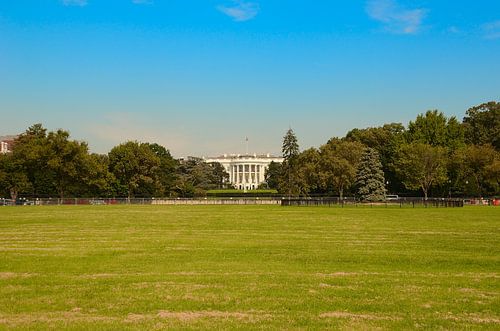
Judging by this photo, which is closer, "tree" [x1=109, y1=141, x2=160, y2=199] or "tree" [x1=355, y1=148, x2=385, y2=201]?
"tree" [x1=355, y1=148, x2=385, y2=201]

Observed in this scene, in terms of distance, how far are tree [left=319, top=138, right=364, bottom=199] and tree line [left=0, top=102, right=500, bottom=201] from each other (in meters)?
0.15

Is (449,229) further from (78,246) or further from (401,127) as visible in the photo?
(401,127)

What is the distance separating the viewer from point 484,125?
300ft

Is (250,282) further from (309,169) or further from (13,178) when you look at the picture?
(13,178)

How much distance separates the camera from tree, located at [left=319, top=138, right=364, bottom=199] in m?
78.8

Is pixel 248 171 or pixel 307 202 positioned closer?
pixel 307 202

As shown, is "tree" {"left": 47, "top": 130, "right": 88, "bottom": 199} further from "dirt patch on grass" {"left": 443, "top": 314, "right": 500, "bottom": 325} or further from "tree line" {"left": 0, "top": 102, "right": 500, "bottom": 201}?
"dirt patch on grass" {"left": 443, "top": 314, "right": 500, "bottom": 325}

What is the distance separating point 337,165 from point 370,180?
10477mm

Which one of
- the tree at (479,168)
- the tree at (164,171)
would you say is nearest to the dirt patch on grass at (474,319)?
the tree at (479,168)

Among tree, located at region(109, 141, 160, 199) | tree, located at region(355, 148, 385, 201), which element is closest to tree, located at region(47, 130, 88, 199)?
tree, located at region(109, 141, 160, 199)

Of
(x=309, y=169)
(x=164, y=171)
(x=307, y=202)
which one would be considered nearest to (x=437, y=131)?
(x=309, y=169)

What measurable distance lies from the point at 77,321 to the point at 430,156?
70824mm

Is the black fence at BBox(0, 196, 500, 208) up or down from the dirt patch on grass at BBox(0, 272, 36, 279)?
up

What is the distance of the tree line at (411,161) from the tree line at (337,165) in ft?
0.49
